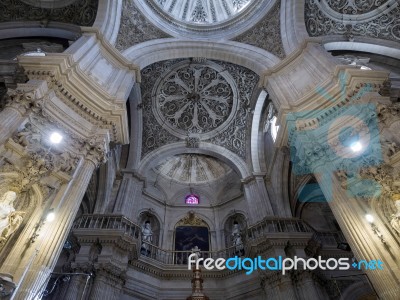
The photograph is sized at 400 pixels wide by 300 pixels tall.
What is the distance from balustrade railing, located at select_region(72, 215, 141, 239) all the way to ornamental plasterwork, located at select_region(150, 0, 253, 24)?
10.9 metres

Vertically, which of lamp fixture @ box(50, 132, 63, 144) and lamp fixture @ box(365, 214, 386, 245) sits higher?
lamp fixture @ box(50, 132, 63, 144)

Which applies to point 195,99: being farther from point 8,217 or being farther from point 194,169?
point 8,217

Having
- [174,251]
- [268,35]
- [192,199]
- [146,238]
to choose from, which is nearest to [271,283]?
[174,251]

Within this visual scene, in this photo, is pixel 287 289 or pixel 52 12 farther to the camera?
pixel 52 12

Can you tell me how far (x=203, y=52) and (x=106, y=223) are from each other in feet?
28.9

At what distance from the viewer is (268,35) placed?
12609 mm

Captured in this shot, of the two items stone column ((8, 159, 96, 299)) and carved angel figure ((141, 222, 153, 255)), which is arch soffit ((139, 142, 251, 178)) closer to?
carved angel figure ((141, 222, 153, 255))

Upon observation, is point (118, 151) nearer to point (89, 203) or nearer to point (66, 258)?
A: point (89, 203)

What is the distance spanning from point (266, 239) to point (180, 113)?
346 inches

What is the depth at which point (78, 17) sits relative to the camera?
40.4 feet

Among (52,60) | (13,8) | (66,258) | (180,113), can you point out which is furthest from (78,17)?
A: (66,258)

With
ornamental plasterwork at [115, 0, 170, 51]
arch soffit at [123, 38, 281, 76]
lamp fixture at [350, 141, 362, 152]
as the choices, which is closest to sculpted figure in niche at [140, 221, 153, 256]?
arch soffit at [123, 38, 281, 76]

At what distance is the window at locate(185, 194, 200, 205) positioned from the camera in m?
18.1

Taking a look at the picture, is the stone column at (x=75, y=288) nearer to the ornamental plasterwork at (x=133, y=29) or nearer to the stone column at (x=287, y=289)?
the stone column at (x=287, y=289)
